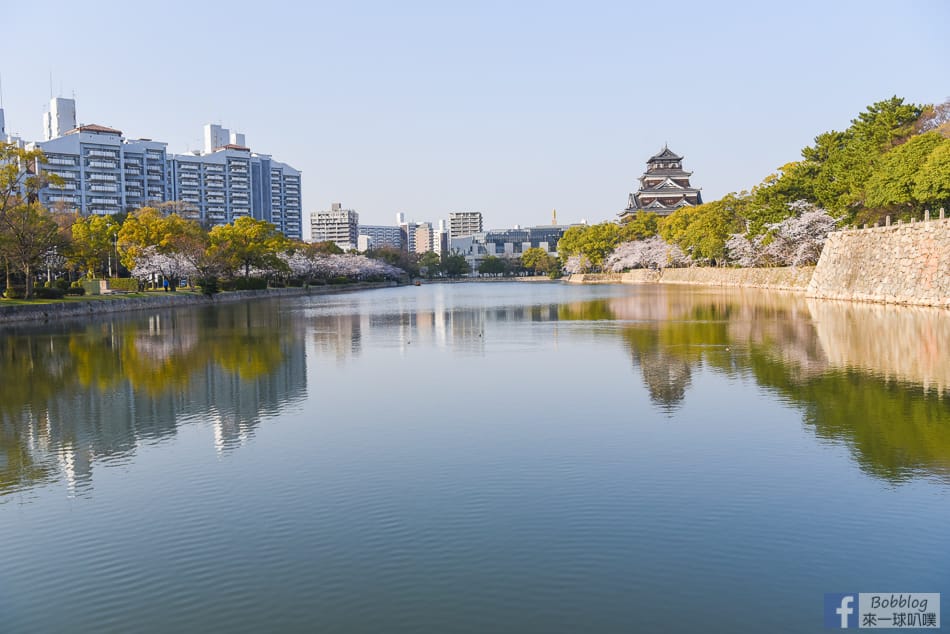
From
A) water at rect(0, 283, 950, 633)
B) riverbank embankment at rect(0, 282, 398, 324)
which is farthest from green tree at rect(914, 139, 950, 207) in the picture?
riverbank embankment at rect(0, 282, 398, 324)

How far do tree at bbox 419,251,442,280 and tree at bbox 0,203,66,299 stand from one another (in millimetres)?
120197

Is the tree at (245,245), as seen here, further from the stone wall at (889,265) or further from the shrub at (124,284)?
the stone wall at (889,265)

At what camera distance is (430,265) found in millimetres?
169500

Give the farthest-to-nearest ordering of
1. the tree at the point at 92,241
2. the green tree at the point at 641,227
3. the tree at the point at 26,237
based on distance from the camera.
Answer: the green tree at the point at 641,227 < the tree at the point at 92,241 < the tree at the point at 26,237

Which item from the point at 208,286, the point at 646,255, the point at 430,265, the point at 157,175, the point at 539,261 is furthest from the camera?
the point at 430,265

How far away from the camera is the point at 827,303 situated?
43062 mm

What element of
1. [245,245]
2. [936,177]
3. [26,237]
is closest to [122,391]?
[26,237]

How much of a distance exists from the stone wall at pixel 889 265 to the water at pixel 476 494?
15.3m

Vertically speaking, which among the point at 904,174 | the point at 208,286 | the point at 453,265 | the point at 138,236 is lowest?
the point at 208,286

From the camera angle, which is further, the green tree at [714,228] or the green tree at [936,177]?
the green tree at [714,228]

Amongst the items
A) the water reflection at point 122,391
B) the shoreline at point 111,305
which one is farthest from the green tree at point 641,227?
the water reflection at point 122,391

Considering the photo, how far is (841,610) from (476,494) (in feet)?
14.9

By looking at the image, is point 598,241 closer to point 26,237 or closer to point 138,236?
point 138,236

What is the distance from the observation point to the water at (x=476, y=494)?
23.1 ft
